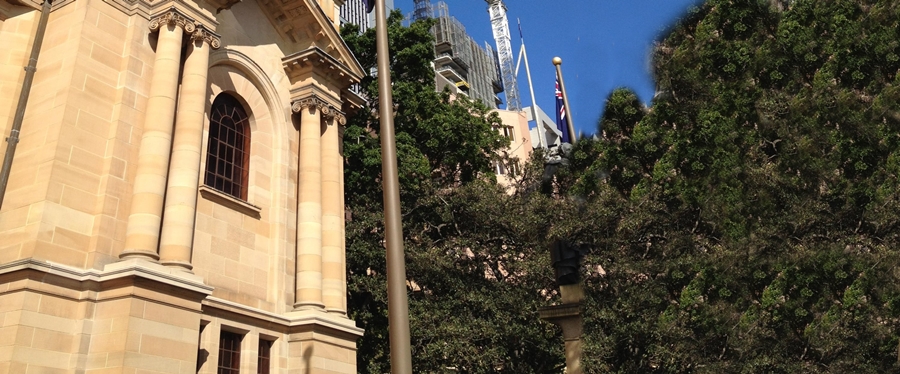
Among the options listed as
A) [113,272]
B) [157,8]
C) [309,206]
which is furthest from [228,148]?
[113,272]

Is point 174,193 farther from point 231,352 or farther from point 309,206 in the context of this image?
point 309,206

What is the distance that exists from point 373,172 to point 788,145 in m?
15.3

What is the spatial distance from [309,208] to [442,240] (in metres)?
8.83

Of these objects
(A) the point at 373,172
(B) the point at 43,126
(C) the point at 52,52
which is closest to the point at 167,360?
(B) the point at 43,126

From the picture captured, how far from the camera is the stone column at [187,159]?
15.2m

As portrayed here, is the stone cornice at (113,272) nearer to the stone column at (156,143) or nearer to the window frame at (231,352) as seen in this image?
the stone column at (156,143)

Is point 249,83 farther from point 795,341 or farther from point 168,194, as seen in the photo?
point 795,341

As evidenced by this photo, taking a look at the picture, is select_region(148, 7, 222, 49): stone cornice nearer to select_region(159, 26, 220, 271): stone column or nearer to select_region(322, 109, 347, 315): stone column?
select_region(159, 26, 220, 271): stone column

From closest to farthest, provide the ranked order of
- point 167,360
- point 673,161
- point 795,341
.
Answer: point 167,360 → point 795,341 → point 673,161

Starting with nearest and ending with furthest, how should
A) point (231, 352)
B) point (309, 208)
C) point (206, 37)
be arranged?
point (231, 352) < point (206, 37) < point (309, 208)

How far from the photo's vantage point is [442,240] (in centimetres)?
2842

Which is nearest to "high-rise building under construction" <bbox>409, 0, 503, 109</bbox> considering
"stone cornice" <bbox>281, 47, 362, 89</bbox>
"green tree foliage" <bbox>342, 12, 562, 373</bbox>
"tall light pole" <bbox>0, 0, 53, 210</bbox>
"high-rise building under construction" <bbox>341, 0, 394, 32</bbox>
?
"high-rise building under construction" <bbox>341, 0, 394, 32</bbox>

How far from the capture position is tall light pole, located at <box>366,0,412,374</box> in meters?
9.78

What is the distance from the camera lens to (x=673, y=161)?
960 inches
